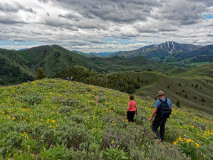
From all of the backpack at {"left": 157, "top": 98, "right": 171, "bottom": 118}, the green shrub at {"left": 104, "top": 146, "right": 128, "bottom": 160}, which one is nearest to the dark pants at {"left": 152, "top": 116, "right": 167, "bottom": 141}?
the backpack at {"left": 157, "top": 98, "right": 171, "bottom": 118}

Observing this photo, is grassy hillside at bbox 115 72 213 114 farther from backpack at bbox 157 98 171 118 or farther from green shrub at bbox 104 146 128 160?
green shrub at bbox 104 146 128 160

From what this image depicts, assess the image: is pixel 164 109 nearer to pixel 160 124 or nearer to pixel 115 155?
pixel 160 124

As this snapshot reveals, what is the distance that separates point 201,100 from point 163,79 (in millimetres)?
41463

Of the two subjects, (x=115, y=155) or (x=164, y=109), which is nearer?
(x=115, y=155)

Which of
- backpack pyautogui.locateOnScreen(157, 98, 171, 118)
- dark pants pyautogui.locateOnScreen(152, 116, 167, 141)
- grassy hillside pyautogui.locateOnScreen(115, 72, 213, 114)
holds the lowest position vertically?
grassy hillside pyautogui.locateOnScreen(115, 72, 213, 114)

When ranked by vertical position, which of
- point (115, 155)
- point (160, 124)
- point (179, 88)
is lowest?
point (179, 88)

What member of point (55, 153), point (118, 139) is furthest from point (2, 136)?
point (118, 139)

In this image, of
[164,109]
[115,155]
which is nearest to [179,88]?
[164,109]

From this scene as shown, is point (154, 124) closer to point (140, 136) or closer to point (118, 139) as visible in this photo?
point (140, 136)

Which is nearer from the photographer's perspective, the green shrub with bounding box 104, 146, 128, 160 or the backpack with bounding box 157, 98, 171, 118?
the green shrub with bounding box 104, 146, 128, 160

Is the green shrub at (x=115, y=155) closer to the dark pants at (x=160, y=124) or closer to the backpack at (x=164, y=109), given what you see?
the backpack at (x=164, y=109)

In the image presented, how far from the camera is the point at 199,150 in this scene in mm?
5754

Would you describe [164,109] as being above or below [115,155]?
above

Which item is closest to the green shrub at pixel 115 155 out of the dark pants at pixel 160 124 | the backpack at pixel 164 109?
the backpack at pixel 164 109
